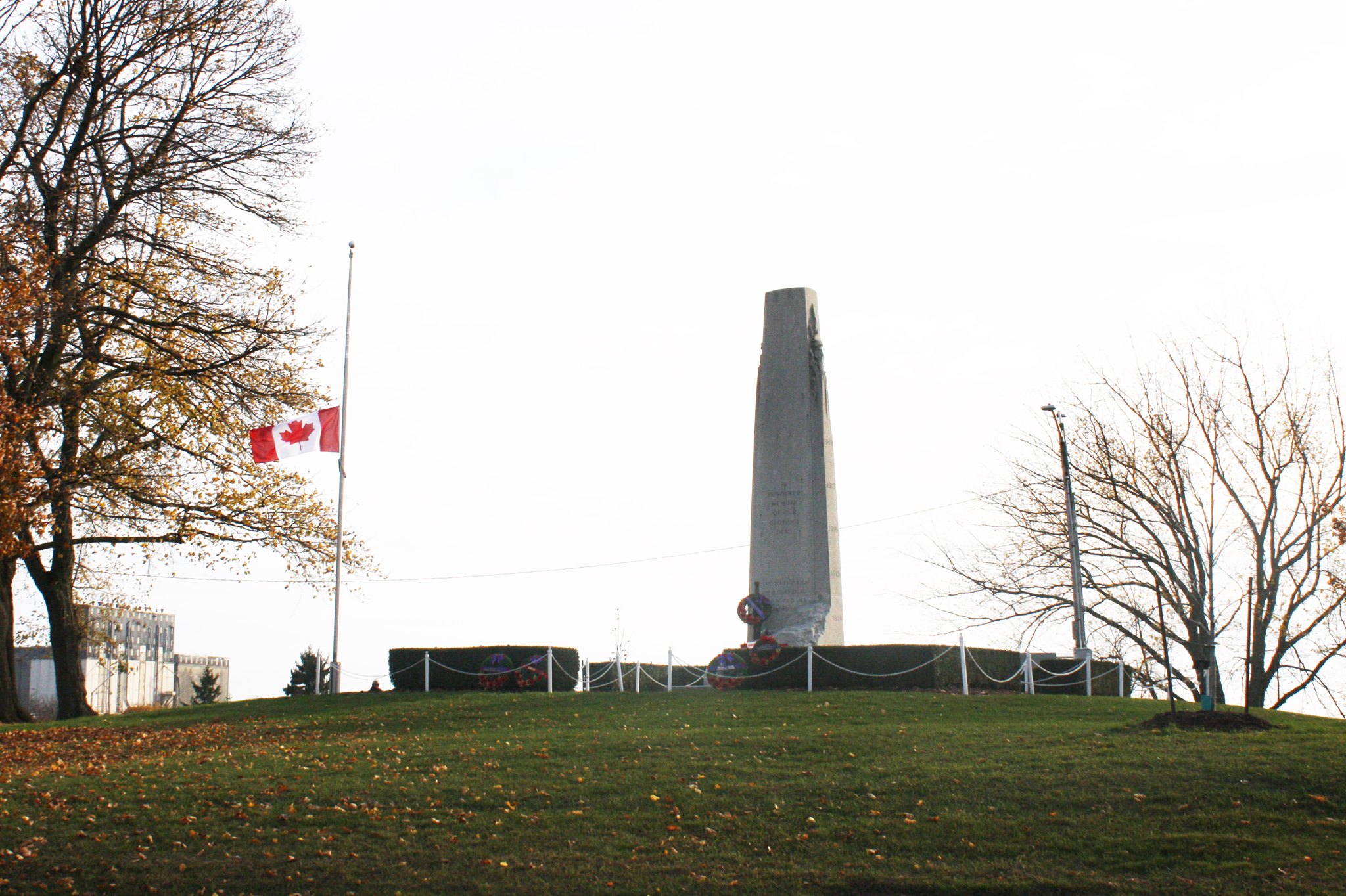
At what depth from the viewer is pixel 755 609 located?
2567 cm

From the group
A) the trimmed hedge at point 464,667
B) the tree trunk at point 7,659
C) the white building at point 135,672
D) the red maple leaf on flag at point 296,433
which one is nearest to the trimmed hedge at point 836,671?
the trimmed hedge at point 464,667

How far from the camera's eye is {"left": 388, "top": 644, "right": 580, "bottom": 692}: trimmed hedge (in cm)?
2542

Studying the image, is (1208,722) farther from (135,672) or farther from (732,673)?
(135,672)

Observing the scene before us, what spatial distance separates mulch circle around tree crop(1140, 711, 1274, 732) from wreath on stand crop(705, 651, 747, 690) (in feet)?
29.2

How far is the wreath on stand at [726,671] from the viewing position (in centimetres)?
2378

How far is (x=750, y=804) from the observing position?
12.3 m

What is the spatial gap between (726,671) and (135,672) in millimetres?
45158

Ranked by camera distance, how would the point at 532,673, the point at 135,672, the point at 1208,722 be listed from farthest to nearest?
the point at 135,672
the point at 532,673
the point at 1208,722

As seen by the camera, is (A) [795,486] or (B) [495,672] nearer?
(B) [495,672]

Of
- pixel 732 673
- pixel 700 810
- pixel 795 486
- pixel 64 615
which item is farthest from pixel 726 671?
pixel 64 615

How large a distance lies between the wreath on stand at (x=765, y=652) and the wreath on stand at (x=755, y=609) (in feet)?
5.78

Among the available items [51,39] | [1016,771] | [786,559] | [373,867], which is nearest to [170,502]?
[51,39]

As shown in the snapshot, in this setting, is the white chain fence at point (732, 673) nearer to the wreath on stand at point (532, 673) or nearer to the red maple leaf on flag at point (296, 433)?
the wreath on stand at point (532, 673)

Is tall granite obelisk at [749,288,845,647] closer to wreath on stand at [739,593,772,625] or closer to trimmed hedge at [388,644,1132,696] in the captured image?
wreath on stand at [739,593,772,625]
